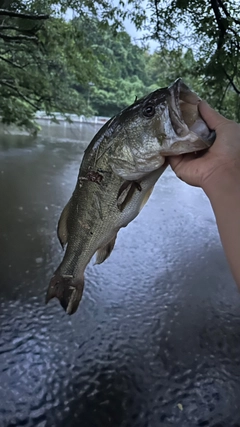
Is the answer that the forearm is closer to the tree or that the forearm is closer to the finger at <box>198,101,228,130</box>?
the finger at <box>198,101,228,130</box>

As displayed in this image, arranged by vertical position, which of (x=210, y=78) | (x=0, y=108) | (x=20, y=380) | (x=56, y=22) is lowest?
(x=20, y=380)

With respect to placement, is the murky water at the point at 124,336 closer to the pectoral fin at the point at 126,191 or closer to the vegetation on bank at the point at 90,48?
the pectoral fin at the point at 126,191

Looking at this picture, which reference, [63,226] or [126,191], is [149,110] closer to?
[126,191]

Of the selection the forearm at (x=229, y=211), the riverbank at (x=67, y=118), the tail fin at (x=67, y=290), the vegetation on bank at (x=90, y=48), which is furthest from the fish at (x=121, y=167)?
the riverbank at (x=67, y=118)

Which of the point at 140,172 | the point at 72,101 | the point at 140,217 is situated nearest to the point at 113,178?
the point at 140,172

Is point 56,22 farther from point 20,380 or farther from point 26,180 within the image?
point 20,380

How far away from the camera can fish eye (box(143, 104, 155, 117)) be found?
1432mm

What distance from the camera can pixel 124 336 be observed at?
2674 mm

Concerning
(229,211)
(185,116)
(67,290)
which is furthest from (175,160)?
(67,290)

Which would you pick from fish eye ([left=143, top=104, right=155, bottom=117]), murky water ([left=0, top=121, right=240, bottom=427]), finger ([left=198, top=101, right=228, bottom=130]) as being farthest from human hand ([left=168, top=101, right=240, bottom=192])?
murky water ([left=0, top=121, right=240, bottom=427])

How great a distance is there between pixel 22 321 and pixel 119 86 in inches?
905

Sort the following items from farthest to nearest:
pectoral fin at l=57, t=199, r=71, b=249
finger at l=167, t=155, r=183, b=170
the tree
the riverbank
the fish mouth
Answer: the riverbank
the tree
pectoral fin at l=57, t=199, r=71, b=249
finger at l=167, t=155, r=183, b=170
the fish mouth

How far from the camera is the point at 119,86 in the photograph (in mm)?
23859

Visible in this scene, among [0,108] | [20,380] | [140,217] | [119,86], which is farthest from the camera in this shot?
[119,86]
